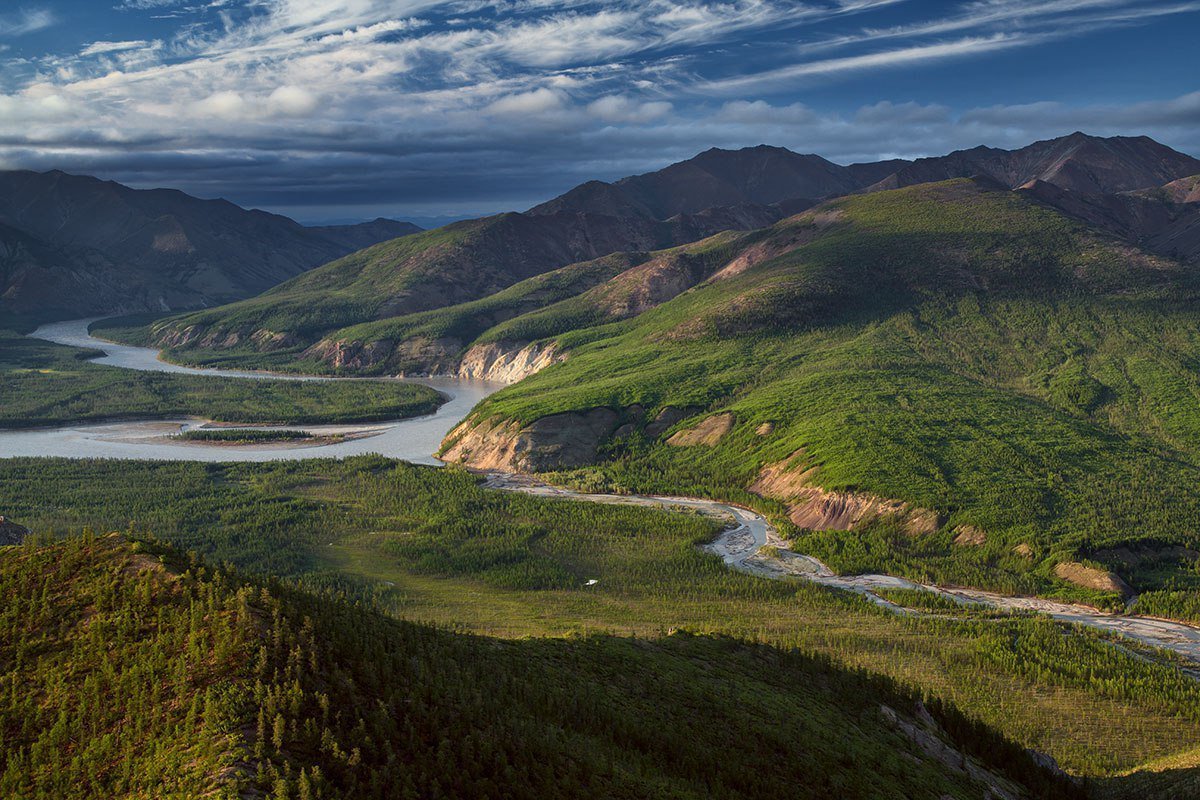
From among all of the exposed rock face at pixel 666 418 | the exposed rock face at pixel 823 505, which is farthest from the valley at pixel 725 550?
the exposed rock face at pixel 666 418

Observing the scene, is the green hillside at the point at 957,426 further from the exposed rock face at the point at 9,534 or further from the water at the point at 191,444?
the exposed rock face at the point at 9,534

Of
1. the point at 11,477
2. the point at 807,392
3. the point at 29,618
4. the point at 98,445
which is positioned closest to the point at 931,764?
the point at 29,618

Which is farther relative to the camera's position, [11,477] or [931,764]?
[11,477]

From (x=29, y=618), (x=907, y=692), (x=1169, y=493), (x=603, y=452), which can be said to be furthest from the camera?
(x=603, y=452)

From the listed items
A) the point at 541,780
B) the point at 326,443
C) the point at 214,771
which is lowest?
the point at 326,443

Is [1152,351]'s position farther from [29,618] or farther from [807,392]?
[29,618]

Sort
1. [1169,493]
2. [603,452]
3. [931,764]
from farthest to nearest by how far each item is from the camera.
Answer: [603,452] < [1169,493] < [931,764]

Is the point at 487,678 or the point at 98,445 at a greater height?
the point at 487,678
